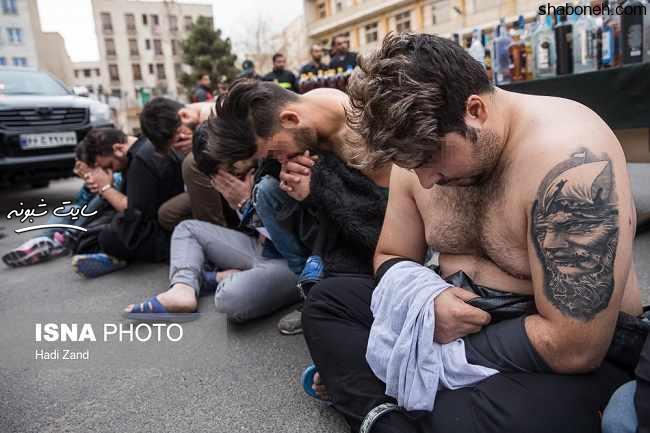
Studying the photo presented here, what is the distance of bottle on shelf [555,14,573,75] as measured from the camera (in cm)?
267

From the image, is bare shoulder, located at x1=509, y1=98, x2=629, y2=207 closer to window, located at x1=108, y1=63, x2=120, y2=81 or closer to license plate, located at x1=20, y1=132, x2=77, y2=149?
license plate, located at x1=20, y1=132, x2=77, y2=149

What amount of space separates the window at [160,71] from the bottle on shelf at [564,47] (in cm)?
5483

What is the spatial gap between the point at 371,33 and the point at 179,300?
2927cm

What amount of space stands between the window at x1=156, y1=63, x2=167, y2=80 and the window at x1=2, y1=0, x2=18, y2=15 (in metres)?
15.0

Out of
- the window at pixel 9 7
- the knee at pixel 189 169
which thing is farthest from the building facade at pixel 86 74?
the knee at pixel 189 169

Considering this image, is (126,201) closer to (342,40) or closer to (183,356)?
(183,356)

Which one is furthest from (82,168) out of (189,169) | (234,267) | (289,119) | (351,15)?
(351,15)

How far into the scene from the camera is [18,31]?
128 ft

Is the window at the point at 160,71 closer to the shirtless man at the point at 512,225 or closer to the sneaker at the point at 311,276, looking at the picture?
the sneaker at the point at 311,276

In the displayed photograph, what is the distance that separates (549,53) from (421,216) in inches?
76.0

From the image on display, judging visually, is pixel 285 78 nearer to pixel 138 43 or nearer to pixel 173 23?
pixel 138 43

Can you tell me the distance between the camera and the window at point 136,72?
51.3 m

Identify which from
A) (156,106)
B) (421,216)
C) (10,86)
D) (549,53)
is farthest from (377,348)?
(10,86)

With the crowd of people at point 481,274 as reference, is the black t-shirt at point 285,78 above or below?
above
